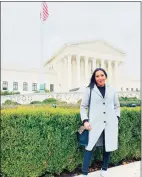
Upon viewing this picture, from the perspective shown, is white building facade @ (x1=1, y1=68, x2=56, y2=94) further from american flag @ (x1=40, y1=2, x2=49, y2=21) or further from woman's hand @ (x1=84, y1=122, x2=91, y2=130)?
woman's hand @ (x1=84, y1=122, x2=91, y2=130)

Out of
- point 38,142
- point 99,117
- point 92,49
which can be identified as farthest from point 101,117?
point 92,49

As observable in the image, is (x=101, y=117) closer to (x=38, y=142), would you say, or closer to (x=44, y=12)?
(x=38, y=142)

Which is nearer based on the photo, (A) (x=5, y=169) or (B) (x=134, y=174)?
(A) (x=5, y=169)

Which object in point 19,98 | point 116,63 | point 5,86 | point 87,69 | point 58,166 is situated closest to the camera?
point 58,166

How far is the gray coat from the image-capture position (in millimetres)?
4270

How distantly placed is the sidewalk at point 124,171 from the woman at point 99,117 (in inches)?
21.7

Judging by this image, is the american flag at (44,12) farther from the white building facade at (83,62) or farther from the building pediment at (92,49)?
the building pediment at (92,49)

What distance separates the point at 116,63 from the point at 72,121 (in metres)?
59.4

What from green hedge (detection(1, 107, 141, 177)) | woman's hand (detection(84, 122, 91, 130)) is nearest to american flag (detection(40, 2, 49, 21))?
green hedge (detection(1, 107, 141, 177))

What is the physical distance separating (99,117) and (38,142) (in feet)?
3.12

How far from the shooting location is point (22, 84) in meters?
56.1

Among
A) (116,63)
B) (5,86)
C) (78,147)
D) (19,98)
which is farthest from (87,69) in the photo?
(78,147)

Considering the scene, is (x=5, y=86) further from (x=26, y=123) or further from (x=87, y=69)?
(x=26, y=123)

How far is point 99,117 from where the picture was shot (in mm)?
4289
